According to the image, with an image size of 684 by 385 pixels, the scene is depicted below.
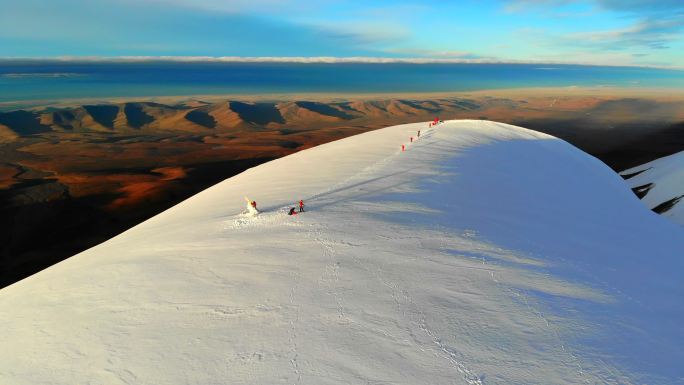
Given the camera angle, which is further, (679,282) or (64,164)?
(64,164)

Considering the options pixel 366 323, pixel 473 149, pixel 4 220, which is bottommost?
pixel 4 220

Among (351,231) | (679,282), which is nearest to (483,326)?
(351,231)

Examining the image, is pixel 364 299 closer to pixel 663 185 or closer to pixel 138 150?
pixel 663 185

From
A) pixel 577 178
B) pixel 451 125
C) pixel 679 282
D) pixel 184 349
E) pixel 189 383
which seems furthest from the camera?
pixel 451 125

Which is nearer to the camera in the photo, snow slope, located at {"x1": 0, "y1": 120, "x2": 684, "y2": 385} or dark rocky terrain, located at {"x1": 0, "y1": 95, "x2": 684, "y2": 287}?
snow slope, located at {"x1": 0, "y1": 120, "x2": 684, "y2": 385}

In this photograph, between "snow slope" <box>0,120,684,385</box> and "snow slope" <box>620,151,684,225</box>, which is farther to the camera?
"snow slope" <box>620,151,684,225</box>

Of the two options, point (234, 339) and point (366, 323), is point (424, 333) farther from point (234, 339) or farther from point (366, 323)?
point (234, 339)
